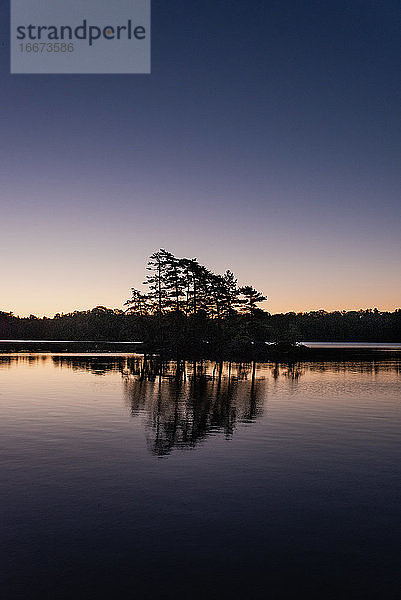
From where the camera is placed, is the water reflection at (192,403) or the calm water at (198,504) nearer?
the calm water at (198,504)

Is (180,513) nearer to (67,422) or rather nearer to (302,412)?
(67,422)

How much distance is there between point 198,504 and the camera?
1962 centimetres

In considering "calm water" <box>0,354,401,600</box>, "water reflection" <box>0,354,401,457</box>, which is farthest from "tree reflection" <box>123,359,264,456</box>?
"calm water" <box>0,354,401,600</box>

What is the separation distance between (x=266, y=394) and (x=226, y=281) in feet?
153

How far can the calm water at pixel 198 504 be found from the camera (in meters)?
14.1

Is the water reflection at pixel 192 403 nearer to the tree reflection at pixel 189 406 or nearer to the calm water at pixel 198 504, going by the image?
the tree reflection at pixel 189 406

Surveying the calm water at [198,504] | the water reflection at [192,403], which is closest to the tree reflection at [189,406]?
the water reflection at [192,403]

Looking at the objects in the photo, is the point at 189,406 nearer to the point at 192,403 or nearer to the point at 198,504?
the point at 192,403

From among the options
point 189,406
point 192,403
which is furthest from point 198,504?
point 192,403

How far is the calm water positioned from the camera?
46.2 feet

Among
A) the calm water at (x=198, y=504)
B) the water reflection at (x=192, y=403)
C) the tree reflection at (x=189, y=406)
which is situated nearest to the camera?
the calm water at (x=198, y=504)

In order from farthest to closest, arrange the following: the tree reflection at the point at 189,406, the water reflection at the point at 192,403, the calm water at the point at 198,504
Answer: the water reflection at the point at 192,403 < the tree reflection at the point at 189,406 < the calm water at the point at 198,504

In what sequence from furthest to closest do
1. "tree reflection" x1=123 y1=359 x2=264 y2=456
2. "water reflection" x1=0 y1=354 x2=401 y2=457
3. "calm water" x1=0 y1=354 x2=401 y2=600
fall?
"water reflection" x1=0 y1=354 x2=401 y2=457
"tree reflection" x1=123 y1=359 x2=264 y2=456
"calm water" x1=0 y1=354 x2=401 y2=600

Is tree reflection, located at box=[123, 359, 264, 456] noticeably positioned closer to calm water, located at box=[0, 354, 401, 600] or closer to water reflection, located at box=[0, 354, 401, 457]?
water reflection, located at box=[0, 354, 401, 457]
